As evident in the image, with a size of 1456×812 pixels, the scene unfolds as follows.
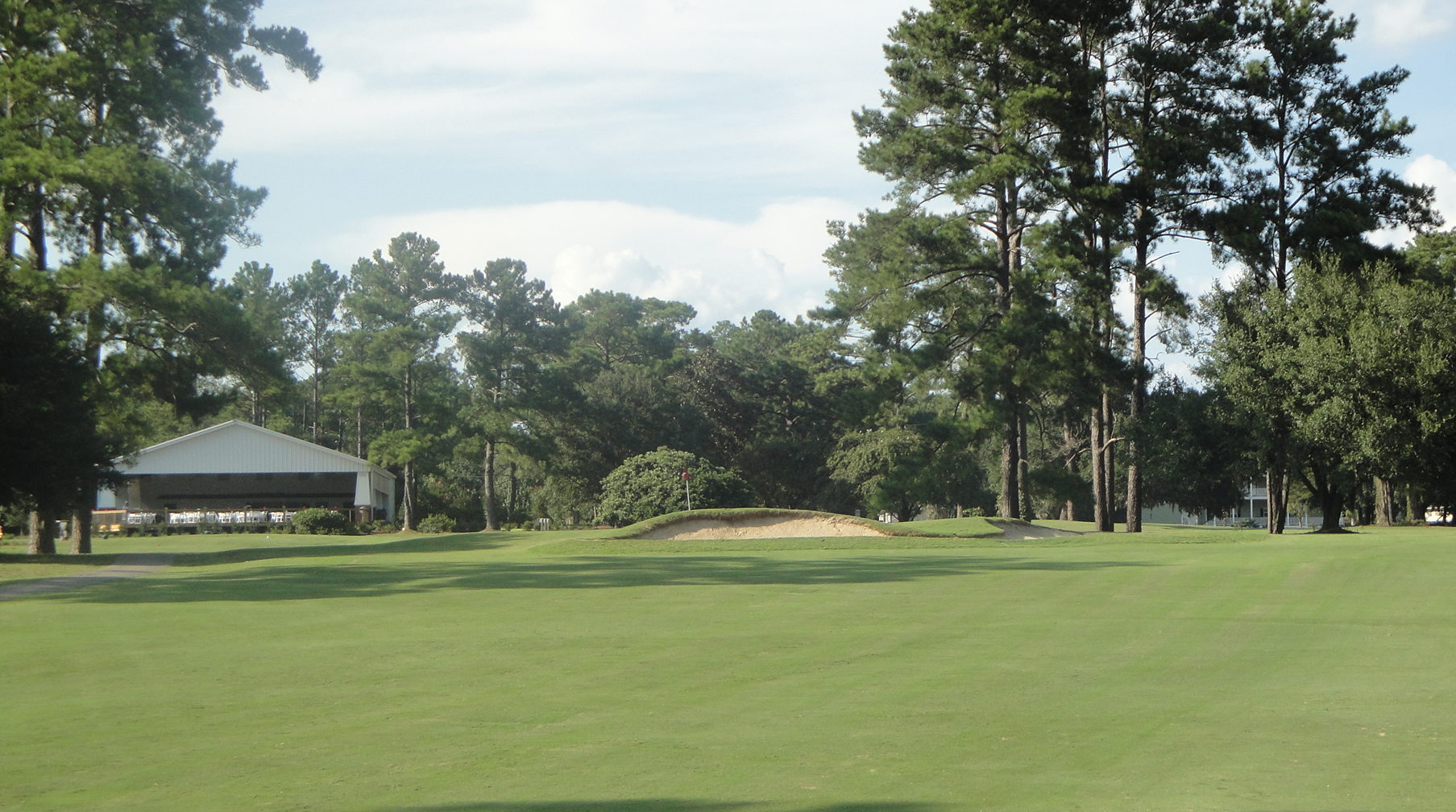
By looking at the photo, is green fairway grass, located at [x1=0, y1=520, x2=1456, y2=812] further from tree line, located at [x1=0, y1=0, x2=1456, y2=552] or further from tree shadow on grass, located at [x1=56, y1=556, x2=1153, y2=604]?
tree line, located at [x1=0, y1=0, x2=1456, y2=552]

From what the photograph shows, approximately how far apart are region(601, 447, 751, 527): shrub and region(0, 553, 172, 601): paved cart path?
76.0 ft

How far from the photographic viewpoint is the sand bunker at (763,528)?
35.6 metres

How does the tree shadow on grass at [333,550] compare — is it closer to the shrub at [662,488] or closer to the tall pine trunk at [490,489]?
the shrub at [662,488]

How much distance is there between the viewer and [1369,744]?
807 centimetres

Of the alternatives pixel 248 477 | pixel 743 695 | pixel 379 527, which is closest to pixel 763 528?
pixel 743 695

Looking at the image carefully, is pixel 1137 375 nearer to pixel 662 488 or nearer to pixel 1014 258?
pixel 1014 258

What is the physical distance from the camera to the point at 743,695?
971 cm

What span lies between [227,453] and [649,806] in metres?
60.6

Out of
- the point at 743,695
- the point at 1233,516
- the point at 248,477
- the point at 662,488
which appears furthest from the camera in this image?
the point at 1233,516

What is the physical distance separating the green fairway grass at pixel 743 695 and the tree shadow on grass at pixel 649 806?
0.02 metres

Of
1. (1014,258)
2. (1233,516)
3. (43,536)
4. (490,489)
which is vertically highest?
(1014,258)

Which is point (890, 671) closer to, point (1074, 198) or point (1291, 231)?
point (1074, 198)

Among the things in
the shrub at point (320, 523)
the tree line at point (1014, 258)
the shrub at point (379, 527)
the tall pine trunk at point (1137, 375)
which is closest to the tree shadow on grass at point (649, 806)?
the tree line at point (1014, 258)

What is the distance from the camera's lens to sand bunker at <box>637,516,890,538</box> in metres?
35.6
